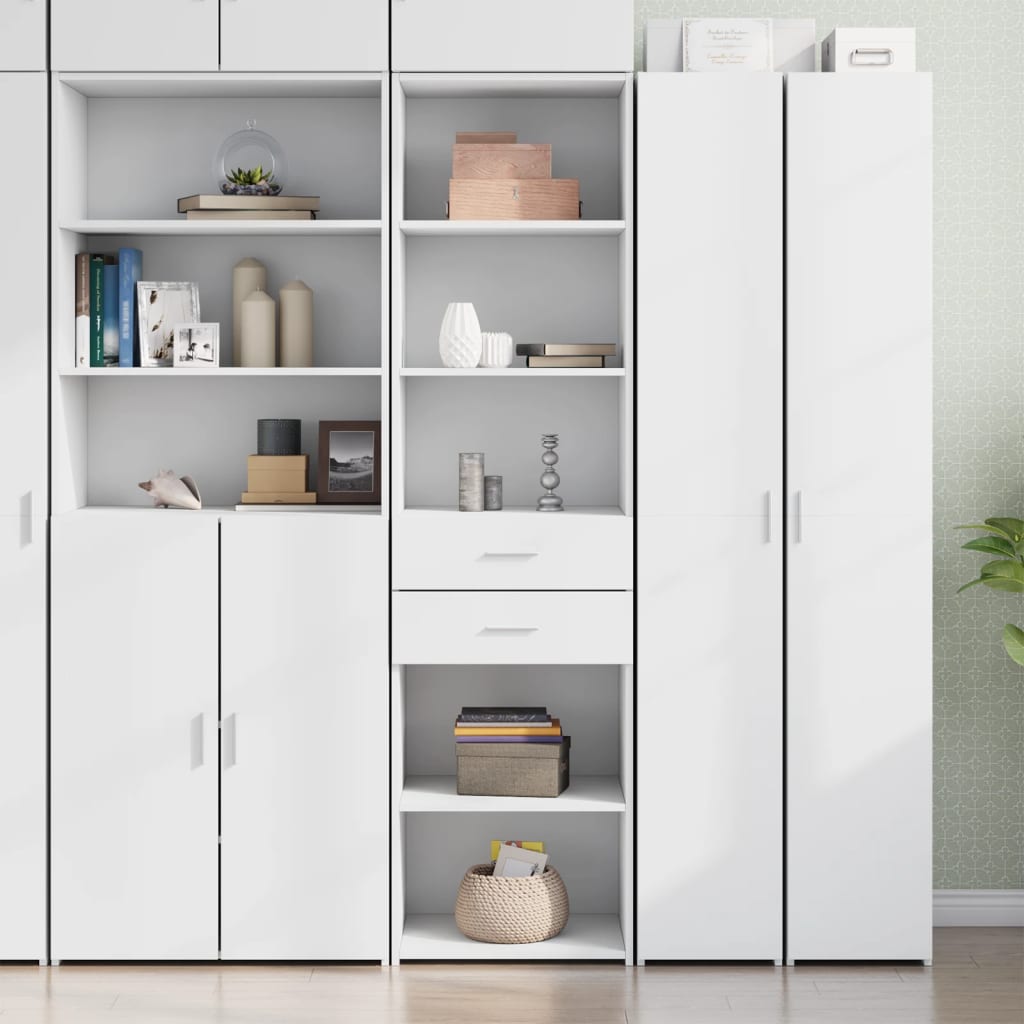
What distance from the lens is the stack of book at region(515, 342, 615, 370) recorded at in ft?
9.82

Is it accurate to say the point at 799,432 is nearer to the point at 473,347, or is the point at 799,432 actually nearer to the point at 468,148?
the point at 473,347

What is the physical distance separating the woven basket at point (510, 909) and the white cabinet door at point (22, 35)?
224 centimetres

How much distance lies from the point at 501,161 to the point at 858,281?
0.92m

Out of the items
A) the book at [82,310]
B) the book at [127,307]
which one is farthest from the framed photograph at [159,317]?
the book at [82,310]

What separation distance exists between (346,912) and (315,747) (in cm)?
41

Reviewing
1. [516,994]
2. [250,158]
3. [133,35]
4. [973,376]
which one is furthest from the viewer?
[973,376]

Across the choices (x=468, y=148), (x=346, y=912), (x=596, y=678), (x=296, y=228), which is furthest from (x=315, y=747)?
(x=468, y=148)

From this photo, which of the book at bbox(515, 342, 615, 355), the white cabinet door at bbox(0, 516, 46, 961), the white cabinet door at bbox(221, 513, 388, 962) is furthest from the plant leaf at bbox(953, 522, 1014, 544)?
the white cabinet door at bbox(0, 516, 46, 961)

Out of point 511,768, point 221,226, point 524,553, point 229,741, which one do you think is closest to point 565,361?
point 524,553

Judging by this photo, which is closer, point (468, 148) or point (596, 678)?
point (468, 148)

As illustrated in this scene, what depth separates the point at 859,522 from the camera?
9.54 ft

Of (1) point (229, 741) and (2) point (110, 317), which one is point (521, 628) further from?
(2) point (110, 317)

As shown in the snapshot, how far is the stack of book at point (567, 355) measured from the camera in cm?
299

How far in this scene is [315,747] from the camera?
2926 mm
